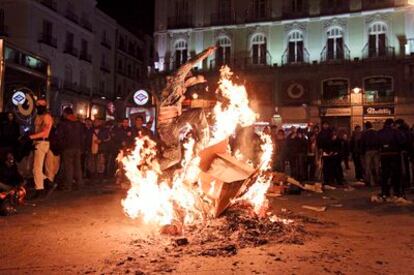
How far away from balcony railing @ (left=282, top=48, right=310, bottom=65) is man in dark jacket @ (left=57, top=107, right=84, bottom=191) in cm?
2668

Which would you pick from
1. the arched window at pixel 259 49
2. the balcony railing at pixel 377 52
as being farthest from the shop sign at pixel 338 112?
the arched window at pixel 259 49

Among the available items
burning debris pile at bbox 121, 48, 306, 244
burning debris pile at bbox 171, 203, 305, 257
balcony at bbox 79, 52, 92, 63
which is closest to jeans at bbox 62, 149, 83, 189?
burning debris pile at bbox 121, 48, 306, 244

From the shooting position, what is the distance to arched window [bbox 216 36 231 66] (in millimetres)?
37531

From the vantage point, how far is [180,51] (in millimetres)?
39219

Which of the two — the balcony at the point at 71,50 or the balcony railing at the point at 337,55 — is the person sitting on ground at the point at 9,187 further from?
the balcony at the point at 71,50

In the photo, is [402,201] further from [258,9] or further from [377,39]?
[258,9]

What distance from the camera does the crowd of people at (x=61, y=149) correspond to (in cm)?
898

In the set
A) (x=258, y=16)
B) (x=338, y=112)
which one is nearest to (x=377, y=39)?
(x=338, y=112)

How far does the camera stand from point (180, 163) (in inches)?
317

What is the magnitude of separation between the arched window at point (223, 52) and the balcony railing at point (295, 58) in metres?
4.87

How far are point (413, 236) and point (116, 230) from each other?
4.46 m

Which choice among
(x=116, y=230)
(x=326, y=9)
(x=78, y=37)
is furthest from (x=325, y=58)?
(x=116, y=230)

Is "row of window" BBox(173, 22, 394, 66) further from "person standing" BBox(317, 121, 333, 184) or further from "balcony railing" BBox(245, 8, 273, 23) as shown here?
"person standing" BBox(317, 121, 333, 184)

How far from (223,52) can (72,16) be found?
17009 millimetres
